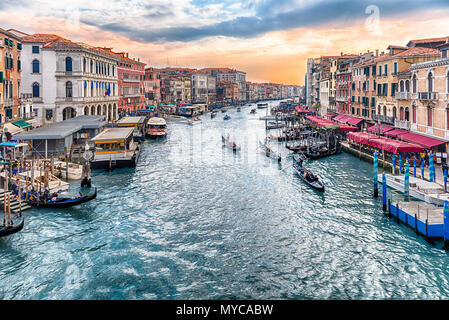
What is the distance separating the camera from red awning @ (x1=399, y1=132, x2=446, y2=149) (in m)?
26.9

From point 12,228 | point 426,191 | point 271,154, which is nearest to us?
point 12,228

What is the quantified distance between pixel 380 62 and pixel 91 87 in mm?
36188

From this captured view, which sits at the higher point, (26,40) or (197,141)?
(26,40)

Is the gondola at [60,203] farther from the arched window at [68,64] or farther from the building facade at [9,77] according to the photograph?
the arched window at [68,64]

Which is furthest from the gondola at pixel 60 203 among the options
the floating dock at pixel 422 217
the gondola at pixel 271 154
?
the gondola at pixel 271 154

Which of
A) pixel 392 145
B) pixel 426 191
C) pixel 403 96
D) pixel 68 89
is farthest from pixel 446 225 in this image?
pixel 68 89

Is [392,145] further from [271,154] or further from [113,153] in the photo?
[113,153]

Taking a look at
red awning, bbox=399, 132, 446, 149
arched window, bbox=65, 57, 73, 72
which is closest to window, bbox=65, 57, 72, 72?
arched window, bbox=65, 57, 73, 72

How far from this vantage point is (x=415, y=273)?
13.3 m

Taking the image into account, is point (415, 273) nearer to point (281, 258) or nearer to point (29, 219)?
point (281, 258)

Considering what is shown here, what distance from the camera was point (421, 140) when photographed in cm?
2856

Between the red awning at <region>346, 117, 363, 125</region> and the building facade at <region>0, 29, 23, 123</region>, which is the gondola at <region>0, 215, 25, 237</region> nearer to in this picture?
the building facade at <region>0, 29, 23, 123</region>

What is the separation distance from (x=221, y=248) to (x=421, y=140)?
827 inches
